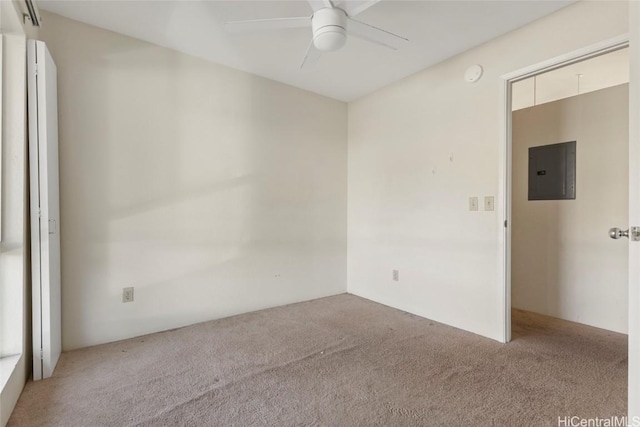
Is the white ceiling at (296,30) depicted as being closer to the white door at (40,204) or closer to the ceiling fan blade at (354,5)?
the ceiling fan blade at (354,5)

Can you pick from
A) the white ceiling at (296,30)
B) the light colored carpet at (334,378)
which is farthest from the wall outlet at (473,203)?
the white ceiling at (296,30)

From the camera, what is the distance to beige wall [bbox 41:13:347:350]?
2.17 m

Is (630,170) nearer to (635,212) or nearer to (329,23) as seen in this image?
(635,212)

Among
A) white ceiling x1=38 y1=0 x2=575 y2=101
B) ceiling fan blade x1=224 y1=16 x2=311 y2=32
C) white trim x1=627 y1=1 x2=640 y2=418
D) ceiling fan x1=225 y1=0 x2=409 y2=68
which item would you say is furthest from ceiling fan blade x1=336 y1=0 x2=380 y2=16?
white trim x1=627 y1=1 x2=640 y2=418

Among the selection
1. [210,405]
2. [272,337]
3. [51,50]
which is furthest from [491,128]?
[51,50]

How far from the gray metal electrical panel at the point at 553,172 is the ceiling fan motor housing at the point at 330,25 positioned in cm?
245

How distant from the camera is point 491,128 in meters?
2.36

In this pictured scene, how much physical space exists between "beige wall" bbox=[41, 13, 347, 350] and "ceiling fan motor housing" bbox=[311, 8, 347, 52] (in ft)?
4.57

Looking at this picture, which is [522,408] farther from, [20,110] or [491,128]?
[20,110]

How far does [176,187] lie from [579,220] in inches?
140

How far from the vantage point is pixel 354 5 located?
1645 millimetres

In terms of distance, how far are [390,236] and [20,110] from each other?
2.93 m

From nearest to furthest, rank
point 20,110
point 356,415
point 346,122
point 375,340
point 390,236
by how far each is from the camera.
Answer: point 356,415 → point 20,110 → point 375,340 → point 390,236 → point 346,122

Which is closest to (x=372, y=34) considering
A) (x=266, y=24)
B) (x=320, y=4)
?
(x=320, y=4)
